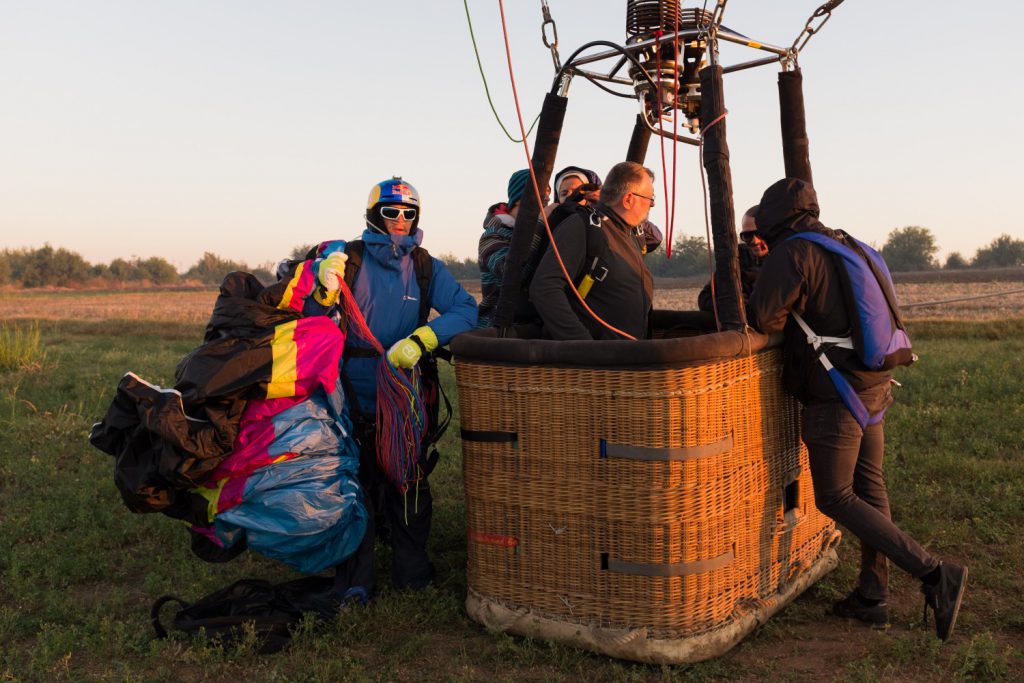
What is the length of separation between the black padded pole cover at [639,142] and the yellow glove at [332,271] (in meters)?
1.92

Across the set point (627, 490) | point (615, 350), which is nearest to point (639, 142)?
point (615, 350)

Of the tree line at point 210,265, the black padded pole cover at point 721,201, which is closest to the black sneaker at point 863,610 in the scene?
the black padded pole cover at point 721,201

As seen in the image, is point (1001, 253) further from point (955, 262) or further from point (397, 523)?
point (397, 523)

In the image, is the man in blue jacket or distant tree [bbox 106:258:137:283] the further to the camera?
distant tree [bbox 106:258:137:283]

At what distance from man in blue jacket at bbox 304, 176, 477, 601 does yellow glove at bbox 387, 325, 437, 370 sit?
0.13 feet

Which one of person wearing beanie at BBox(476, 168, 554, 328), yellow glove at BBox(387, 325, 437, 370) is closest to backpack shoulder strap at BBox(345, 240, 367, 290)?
yellow glove at BBox(387, 325, 437, 370)

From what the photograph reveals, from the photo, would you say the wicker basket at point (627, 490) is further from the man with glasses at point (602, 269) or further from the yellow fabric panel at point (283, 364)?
the yellow fabric panel at point (283, 364)

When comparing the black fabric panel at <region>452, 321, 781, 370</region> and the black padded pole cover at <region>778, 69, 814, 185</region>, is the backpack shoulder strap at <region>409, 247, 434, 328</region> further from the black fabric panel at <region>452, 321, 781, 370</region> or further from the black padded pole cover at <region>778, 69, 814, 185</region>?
the black padded pole cover at <region>778, 69, 814, 185</region>

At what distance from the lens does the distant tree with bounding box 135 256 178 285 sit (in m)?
64.1

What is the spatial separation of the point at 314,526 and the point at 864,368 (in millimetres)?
2447

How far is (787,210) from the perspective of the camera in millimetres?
3691

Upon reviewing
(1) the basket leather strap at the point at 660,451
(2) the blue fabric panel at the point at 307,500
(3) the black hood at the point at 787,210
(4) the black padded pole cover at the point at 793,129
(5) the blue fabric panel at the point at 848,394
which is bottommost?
(2) the blue fabric panel at the point at 307,500

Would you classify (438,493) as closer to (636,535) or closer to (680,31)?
(636,535)

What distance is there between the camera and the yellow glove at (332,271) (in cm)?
403
